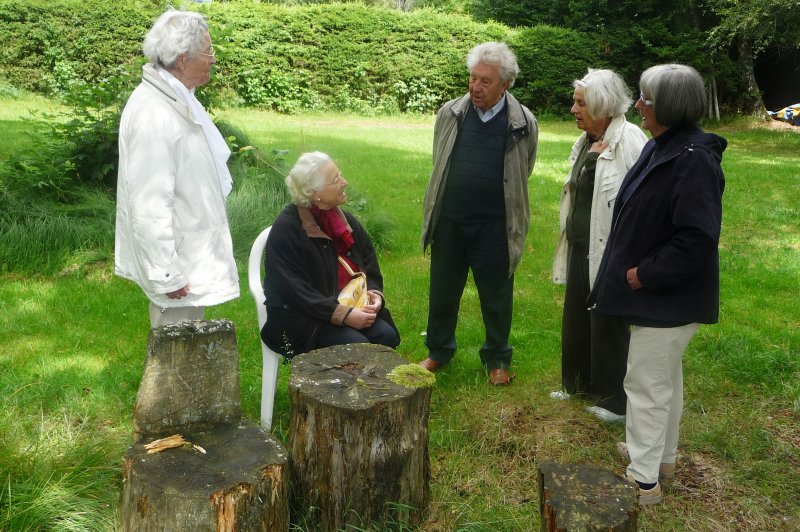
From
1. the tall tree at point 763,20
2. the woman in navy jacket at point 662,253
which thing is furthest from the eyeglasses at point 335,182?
the tall tree at point 763,20

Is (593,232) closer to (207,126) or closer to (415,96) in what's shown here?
(207,126)

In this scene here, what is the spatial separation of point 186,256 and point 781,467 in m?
3.16

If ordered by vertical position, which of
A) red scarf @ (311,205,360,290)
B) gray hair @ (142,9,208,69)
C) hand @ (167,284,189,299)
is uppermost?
gray hair @ (142,9,208,69)

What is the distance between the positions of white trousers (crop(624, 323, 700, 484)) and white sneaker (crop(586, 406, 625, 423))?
715 millimetres

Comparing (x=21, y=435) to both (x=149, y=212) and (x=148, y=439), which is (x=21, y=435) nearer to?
(x=148, y=439)

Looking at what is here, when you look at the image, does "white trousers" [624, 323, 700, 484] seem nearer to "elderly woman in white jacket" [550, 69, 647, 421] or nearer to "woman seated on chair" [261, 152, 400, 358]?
"elderly woman in white jacket" [550, 69, 647, 421]

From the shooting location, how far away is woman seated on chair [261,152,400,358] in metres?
4.01

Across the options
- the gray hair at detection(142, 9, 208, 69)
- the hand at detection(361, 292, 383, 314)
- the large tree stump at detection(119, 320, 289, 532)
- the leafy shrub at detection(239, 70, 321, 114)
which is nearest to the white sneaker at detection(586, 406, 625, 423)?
the hand at detection(361, 292, 383, 314)

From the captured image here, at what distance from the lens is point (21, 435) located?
3.54 meters

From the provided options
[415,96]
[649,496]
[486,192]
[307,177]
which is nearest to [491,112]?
[486,192]

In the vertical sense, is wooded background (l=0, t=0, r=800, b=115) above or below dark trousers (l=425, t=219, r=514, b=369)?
above

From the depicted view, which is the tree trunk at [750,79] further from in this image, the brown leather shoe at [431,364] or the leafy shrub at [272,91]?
the brown leather shoe at [431,364]

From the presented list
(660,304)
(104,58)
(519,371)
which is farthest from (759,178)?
(104,58)

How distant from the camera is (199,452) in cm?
289
